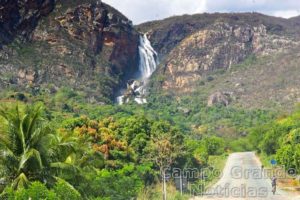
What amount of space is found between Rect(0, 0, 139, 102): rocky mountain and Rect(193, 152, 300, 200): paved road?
64.7 m

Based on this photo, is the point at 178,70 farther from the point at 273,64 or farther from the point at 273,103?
the point at 273,103

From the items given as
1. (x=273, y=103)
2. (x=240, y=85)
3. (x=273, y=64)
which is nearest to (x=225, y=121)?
(x=273, y=103)

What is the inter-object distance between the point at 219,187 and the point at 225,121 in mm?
92242

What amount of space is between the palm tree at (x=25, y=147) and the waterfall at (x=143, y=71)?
13897cm

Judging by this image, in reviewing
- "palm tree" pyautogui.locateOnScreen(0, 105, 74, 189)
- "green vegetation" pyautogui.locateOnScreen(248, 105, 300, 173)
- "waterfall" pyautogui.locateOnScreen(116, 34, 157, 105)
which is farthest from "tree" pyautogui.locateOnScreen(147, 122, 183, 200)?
"waterfall" pyautogui.locateOnScreen(116, 34, 157, 105)

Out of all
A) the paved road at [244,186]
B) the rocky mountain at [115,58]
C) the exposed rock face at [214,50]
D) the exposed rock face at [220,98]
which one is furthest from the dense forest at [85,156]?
the exposed rock face at [214,50]

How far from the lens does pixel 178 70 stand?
191000mm

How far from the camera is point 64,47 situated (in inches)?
5650

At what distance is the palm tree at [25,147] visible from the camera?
2120 cm

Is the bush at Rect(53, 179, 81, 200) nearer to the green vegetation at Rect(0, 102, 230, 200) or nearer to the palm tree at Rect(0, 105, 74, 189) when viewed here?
the green vegetation at Rect(0, 102, 230, 200)

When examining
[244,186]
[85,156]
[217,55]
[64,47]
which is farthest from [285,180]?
[217,55]

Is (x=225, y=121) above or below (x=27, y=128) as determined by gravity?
below

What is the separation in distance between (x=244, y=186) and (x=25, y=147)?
31383 mm

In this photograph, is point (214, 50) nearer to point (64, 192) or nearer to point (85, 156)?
point (85, 156)
